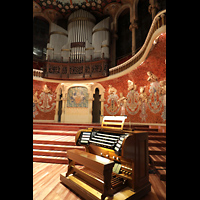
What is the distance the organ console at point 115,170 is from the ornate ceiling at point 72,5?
9956 millimetres

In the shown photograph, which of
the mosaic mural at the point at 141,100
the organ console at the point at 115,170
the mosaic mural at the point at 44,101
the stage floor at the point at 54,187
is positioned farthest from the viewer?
the mosaic mural at the point at 44,101

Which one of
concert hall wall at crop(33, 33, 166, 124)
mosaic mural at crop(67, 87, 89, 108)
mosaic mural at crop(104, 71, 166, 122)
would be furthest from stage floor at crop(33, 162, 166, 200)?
mosaic mural at crop(67, 87, 89, 108)

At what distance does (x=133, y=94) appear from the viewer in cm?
727

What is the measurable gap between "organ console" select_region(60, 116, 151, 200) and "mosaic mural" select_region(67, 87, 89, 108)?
21.8 feet

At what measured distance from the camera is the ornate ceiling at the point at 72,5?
9549 millimetres

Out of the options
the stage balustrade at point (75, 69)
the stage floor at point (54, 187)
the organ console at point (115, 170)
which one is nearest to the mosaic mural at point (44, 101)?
the stage balustrade at point (75, 69)

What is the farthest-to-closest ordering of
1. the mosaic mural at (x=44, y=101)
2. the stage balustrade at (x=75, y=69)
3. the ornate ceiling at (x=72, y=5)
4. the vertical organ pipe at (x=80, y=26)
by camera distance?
the vertical organ pipe at (x=80, y=26) → the ornate ceiling at (x=72, y=5) → the mosaic mural at (x=44, y=101) → the stage balustrade at (x=75, y=69)

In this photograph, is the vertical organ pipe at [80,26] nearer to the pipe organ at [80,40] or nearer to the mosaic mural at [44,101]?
the pipe organ at [80,40]
